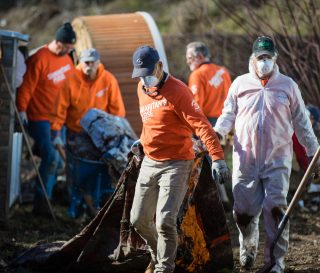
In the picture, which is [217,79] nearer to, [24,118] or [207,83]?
[207,83]

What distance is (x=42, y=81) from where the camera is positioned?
10609mm

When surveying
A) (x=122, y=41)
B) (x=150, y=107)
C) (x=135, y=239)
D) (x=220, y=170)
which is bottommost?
(x=135, y=239)

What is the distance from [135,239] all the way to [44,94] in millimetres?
3560

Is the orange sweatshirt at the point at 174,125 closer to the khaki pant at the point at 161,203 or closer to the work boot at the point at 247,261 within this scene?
the khaki pant at the point at 161,203

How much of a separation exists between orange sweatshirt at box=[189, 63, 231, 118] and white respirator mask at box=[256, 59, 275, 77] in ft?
11.3

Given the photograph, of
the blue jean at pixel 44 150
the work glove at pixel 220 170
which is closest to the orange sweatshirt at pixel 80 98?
the blue jean at pixel 44 150

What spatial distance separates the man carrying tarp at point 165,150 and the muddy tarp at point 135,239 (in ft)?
1.10

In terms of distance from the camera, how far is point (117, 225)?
7.68m

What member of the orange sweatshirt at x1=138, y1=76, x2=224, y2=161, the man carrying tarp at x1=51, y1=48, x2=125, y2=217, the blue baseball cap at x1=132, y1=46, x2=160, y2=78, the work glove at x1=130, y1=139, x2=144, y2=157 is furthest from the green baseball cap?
the man carrying tarp at x1=51, y1=48, x2=125, y2=217

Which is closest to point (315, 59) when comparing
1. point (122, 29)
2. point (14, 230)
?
point (122, 29)

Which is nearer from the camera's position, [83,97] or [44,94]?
[83,97]

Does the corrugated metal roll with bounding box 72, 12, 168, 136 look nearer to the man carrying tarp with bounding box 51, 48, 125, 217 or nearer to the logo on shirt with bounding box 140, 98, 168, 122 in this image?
the man carrying tarp with bounding box 51, 48, 125, 217

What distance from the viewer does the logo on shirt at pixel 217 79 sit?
10844mm

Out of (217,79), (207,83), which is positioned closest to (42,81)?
(207,83)
